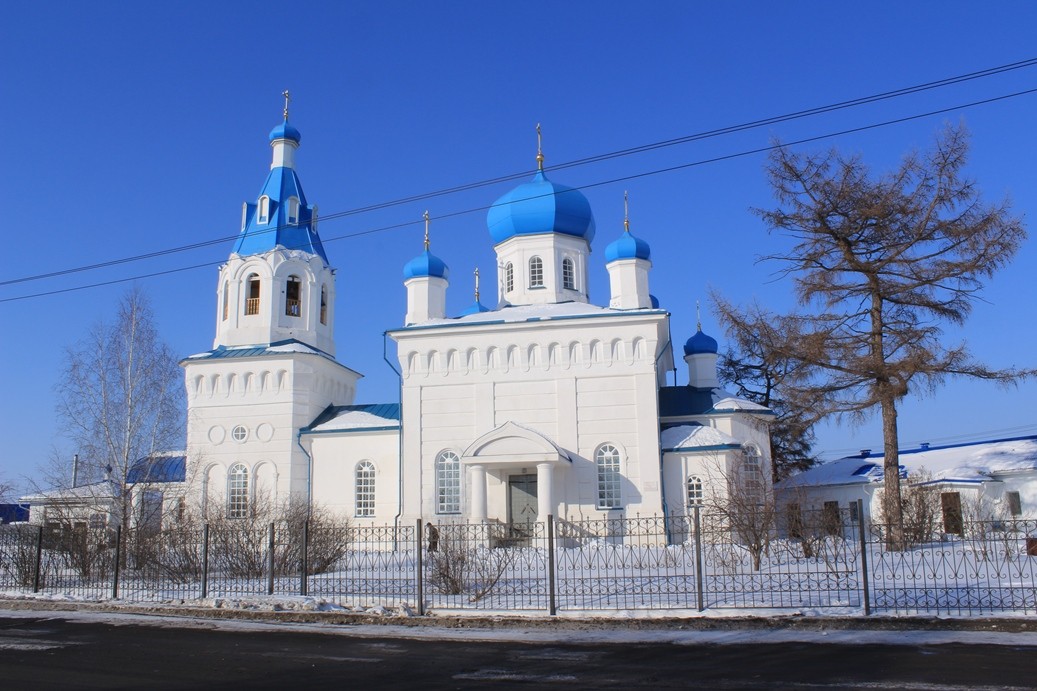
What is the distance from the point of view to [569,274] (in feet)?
82.8

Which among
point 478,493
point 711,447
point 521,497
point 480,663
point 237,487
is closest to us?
point 480,663

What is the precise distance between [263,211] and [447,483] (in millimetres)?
9898

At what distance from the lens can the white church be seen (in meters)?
20.9

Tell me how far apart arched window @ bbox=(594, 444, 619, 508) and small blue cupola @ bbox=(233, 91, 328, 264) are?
407 inches

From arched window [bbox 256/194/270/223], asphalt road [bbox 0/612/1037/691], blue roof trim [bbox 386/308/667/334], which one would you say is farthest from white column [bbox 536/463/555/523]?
arched window [bbox 256/194/270/223]

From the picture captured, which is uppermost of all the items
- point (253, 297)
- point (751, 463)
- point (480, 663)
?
point (253, 297)

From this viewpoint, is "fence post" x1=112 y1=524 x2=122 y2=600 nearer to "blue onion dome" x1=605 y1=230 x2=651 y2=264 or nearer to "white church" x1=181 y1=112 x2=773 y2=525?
"white church" x1=181 y1=112 x2=773 y2=525

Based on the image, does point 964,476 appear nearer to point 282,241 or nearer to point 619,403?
point 619,403

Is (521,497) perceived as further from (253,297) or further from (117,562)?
(117,562)

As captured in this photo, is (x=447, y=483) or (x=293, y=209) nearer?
(x=447, y=483)

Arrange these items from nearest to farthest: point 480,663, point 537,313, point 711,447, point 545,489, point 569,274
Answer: point 480,663 < point 545,489 < point 711,447 < point 537,313 < point 569,274

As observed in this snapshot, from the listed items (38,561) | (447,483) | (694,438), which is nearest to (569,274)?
(694,438)

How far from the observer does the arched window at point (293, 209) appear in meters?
25.5

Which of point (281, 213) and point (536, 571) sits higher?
point (281, 213)
